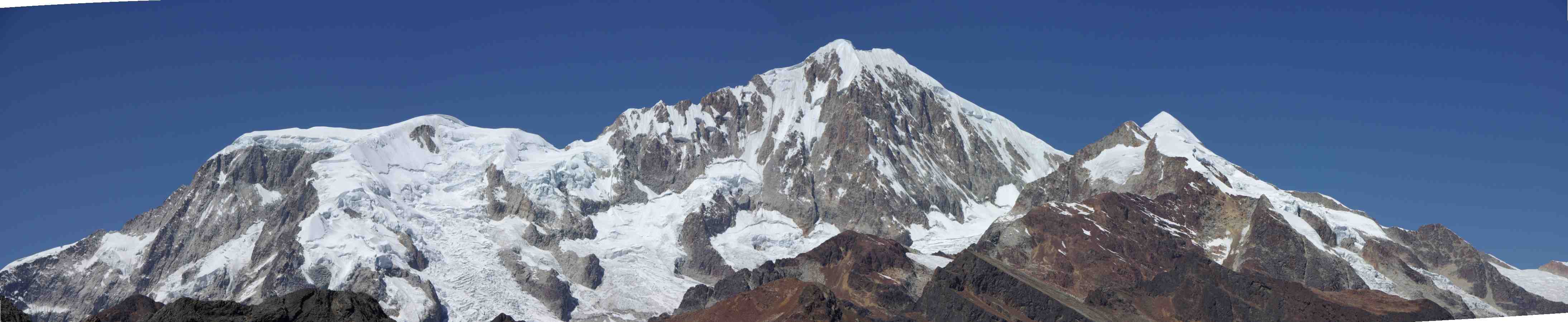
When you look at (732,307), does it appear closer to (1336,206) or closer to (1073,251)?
(1073,251)

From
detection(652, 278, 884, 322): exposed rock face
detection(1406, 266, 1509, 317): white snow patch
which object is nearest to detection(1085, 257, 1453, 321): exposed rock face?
detection(1406, 266, 1509, 317): white snow patch

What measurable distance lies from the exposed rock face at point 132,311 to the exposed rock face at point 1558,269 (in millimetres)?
126039

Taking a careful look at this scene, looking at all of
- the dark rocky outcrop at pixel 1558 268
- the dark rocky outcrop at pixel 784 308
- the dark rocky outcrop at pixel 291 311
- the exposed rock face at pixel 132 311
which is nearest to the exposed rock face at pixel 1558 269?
the dark rocky outcrop at pixel 1558 268

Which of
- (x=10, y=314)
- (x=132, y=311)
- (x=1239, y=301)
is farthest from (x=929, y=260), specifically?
(x=10, y=314)

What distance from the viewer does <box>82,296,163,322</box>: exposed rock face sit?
104 m

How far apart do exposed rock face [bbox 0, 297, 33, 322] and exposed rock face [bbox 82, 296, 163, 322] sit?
45.8 m

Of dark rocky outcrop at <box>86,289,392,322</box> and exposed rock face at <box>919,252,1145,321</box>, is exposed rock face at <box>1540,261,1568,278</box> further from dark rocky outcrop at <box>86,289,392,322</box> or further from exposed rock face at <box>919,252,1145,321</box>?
dark rocky outcrop at <box>86,289,392,322</box>

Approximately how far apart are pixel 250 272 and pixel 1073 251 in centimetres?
9239

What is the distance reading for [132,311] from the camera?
367 ft

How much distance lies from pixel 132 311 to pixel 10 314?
208 ft

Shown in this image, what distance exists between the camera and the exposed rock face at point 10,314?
50.7 metres

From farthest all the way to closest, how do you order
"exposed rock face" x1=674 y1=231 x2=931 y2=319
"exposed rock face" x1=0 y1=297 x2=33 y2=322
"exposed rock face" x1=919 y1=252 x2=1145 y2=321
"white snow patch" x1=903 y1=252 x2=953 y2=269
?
1. "white snow patch" x1=903 y1=252 x2=953 y2=269
2. "exposed rock face" x1=674 y1=231 x2=931 y2=319
3. "exposed rock face" x1=919 y1=252 x2=1145 y2=321
4. "exposed rock face" x1=0 y1=297 x2=33 y2=322

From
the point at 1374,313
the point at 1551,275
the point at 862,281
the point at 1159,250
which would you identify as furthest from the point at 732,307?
the point at 1551,275

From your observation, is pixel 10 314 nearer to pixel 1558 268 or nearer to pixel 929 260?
pixel 929 260
